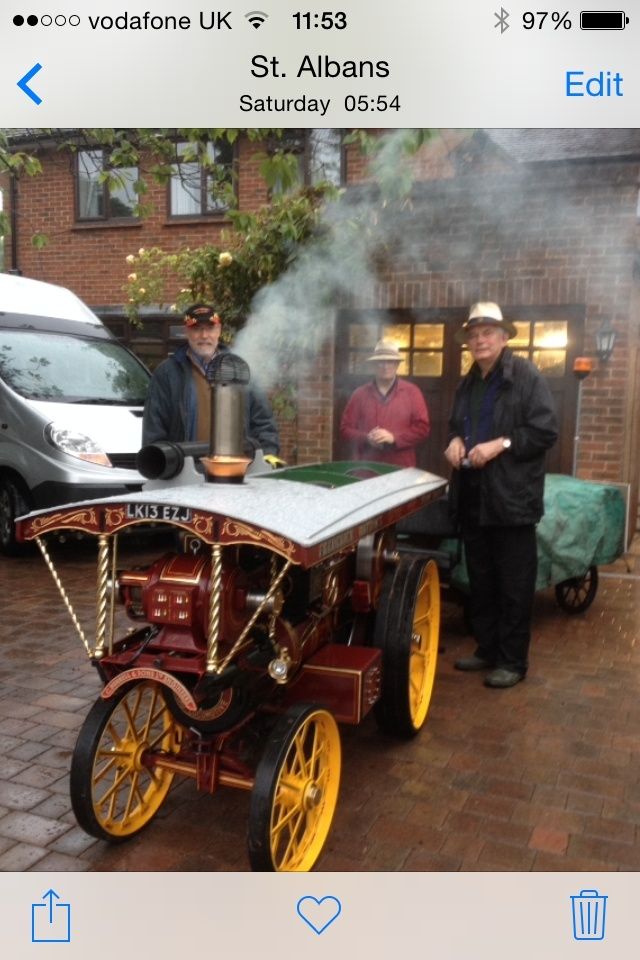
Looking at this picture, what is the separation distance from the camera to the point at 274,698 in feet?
8.15

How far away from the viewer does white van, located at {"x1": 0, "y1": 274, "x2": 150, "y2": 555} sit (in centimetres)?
562

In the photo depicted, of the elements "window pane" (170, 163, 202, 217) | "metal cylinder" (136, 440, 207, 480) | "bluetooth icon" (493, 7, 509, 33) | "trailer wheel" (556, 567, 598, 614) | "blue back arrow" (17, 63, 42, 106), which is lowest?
"trailer wheel" (556, 567, 598, 614)

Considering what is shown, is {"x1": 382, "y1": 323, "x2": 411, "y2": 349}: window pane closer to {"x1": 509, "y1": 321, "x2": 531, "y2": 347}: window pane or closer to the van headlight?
{"x1": 509, "y1": 321, "x2": 531, "y2": 347}: window pane

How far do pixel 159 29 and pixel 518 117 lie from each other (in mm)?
850

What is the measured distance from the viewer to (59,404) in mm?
5941

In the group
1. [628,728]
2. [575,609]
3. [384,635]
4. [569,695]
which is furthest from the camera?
[575,609]

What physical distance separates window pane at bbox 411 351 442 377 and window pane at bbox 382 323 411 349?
14 cm

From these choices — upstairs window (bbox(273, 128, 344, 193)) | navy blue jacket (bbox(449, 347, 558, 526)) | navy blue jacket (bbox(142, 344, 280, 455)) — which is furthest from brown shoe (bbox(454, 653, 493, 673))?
upstairs window (bbox(273, 128, 344, 193))

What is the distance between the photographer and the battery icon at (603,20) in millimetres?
1734

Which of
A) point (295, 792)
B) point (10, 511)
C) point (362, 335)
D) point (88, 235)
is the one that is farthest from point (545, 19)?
point (88, 235)

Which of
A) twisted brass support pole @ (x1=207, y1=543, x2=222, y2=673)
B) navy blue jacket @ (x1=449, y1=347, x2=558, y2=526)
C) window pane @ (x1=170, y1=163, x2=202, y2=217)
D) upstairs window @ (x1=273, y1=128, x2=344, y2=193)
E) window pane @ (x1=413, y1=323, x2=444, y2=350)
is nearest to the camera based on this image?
A: twisted brass support pole @ (x1=207, y1=543, x2=222, y2=673)

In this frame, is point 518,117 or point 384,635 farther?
point 384,635
